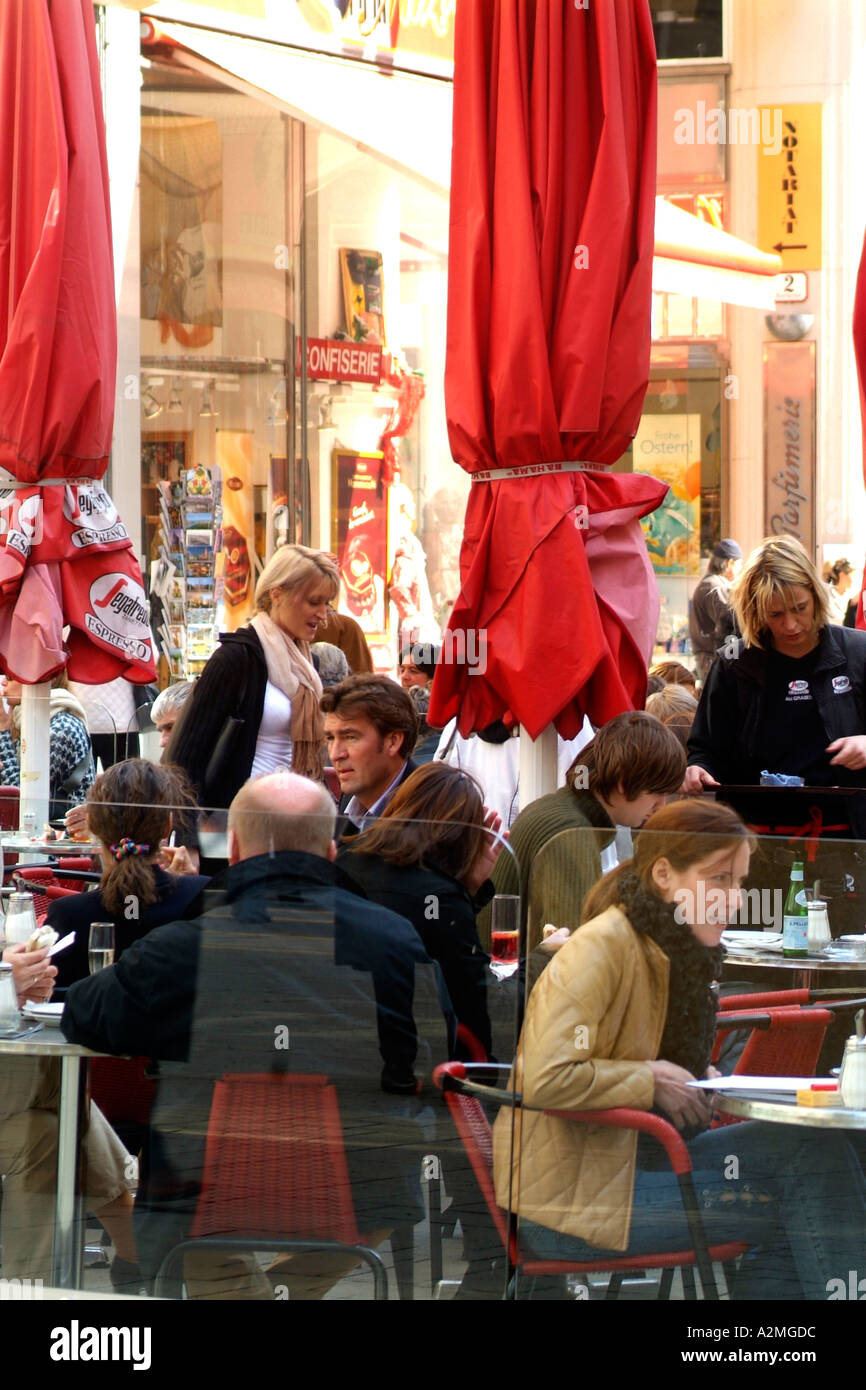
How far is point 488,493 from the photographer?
17.9 ft

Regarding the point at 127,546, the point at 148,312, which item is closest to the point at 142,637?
the point at 127,546

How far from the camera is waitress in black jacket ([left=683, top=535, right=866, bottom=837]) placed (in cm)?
640

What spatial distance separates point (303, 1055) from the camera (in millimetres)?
3895

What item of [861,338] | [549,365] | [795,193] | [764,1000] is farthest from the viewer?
[795,193]

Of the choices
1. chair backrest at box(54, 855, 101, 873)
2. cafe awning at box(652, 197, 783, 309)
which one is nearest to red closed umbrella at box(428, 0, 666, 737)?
chair backrest at box(54, 855, 101, 873)

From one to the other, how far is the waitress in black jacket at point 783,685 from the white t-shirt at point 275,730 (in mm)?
1428

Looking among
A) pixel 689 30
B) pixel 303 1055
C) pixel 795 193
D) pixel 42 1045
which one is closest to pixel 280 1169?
pixel 303 1055

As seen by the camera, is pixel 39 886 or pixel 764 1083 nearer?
pixel 764 1083

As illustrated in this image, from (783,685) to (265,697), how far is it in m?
1.76

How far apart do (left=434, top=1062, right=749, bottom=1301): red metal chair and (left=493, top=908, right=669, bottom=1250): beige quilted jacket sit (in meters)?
0.02

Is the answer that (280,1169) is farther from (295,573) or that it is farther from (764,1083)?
(295,573)

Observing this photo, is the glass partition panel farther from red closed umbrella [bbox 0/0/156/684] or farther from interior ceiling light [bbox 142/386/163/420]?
interior ceiling light [bbox 142/386/163/420]

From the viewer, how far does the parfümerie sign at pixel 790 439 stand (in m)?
17.8

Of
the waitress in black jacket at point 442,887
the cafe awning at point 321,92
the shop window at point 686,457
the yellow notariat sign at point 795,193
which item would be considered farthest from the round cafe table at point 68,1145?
the yellow notariat sign at point 795,193
